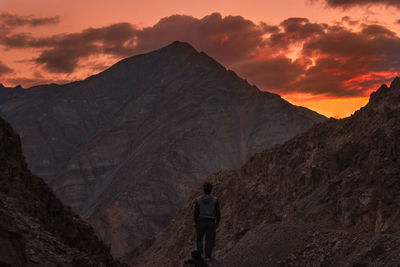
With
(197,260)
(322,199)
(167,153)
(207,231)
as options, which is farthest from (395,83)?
(167,153)

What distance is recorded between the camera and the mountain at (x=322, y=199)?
63.4ft

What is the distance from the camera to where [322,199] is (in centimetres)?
3064

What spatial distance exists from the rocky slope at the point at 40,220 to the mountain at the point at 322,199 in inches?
255

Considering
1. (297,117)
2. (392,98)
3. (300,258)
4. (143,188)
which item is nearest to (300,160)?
(392,98)

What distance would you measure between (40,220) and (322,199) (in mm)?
15734

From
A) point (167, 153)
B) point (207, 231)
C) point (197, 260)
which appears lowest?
point (197, 260)

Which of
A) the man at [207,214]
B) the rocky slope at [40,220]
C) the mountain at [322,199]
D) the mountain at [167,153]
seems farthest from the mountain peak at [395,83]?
the mountain at [167,153]

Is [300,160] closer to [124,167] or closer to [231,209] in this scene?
[231,209]

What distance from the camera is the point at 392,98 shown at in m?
35.7

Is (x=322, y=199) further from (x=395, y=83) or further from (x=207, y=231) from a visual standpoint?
(x=207, y=231)

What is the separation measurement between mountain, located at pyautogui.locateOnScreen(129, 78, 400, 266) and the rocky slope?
6.47m

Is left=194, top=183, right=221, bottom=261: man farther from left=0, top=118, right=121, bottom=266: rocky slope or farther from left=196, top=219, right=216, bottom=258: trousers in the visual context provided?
left=0, top=118, right=121, bottom=266: rocky slope

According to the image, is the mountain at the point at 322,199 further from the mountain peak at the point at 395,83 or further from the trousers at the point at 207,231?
the trousers at the point at 207,231

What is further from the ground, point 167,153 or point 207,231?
point 167,153
